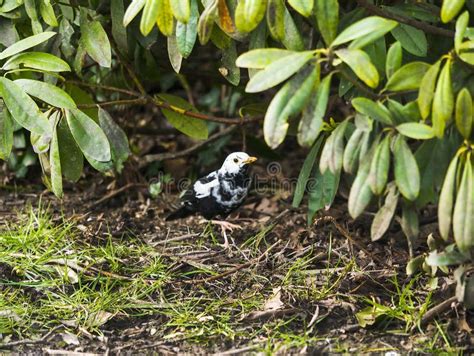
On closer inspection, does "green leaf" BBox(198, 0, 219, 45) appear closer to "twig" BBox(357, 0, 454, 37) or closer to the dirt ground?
"twig" BBox(357, 0, 454, 37)

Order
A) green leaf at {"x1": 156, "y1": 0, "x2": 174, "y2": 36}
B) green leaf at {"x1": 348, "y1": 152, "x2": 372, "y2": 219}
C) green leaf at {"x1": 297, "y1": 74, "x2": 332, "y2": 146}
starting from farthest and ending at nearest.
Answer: green leaf at {"x1": 156, "y1": 0, "x2": 174, "y2": 36} < green leaf at {"x1": 348, "y1": 152, "x2": 372, "y2": 219} < green leaf at {"x1": 297, "y1": 74, "x2": 332, "y2": 146}

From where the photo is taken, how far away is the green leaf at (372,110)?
11.4 ft

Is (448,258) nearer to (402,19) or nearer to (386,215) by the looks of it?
(386,215)

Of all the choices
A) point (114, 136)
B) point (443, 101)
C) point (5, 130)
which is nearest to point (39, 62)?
point (5, 130)

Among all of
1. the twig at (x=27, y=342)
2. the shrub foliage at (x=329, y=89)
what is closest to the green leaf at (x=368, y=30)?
the shrub foliage at (x=329, y=89)

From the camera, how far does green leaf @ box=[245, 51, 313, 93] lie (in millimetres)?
3336

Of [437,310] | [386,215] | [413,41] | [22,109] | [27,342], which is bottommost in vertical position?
[27,342]

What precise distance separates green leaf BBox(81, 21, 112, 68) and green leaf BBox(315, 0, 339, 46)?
1446 millimetres

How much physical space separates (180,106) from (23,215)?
1.26 metres

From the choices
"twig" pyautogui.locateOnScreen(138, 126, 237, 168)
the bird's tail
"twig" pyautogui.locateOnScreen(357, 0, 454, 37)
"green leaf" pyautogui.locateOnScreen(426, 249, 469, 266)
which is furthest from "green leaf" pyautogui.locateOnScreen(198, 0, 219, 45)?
"twig" pyautogui.locateOnScreen(138, 126, 237, 168)

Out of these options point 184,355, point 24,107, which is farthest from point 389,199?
point 24,107

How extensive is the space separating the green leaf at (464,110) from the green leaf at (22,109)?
201 cm

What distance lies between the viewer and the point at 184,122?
525 centimetres

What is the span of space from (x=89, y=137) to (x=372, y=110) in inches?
64.3
